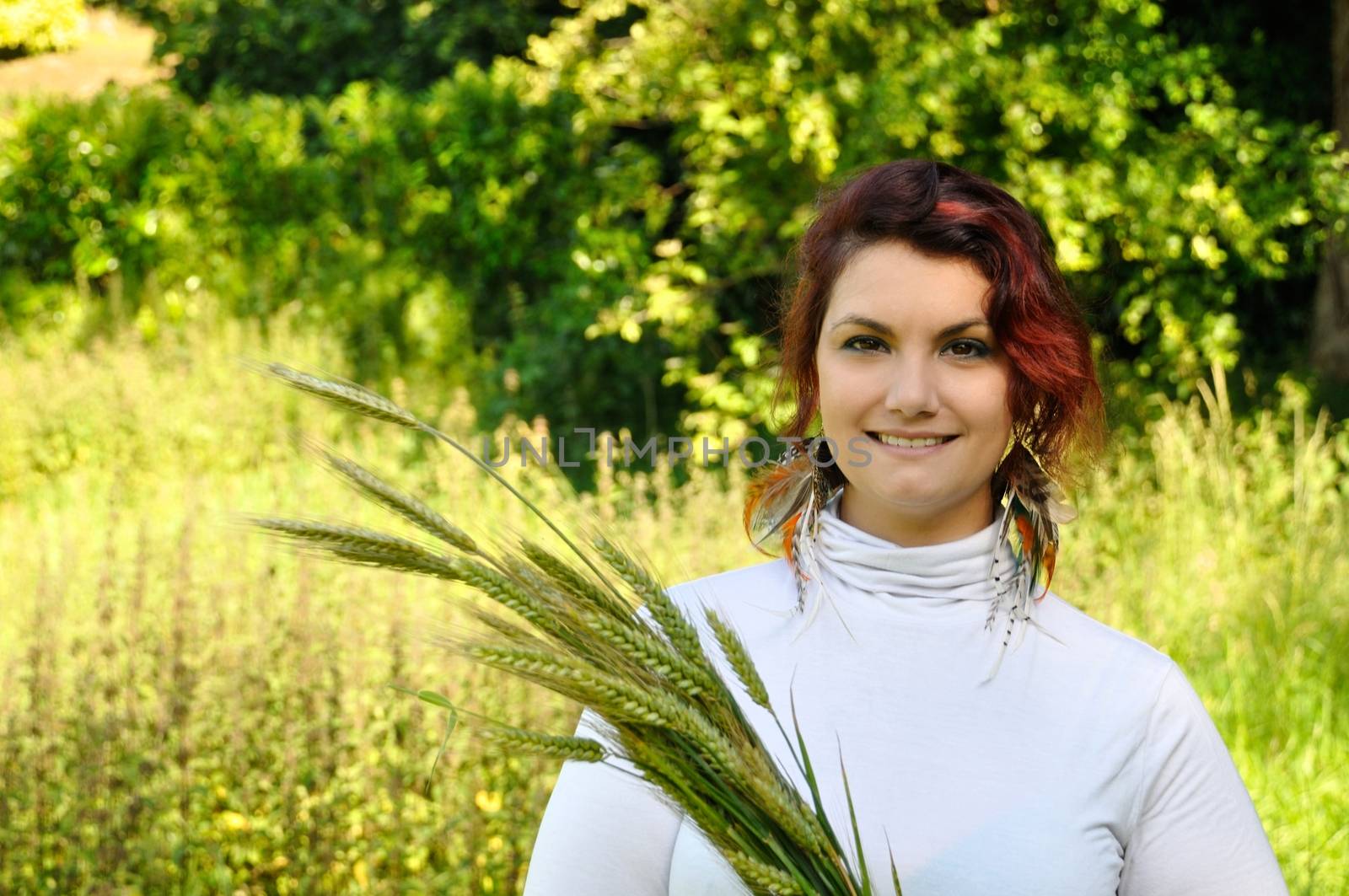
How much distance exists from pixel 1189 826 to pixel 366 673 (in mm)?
2671

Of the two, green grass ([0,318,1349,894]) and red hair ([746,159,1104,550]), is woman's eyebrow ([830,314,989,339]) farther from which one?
green grass ([0,318,1349,894])

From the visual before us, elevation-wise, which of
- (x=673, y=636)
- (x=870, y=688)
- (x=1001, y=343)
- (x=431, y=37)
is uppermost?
(x=431, y=37)

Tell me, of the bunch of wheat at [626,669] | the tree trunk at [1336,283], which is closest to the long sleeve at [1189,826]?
the bunch of wheat at [626,669]

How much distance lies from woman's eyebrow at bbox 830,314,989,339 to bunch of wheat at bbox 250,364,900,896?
546 millimetres

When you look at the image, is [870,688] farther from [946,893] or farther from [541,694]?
[541,694]

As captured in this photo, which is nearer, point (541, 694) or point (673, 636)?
point (673, 636)

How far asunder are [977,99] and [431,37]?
18.2 feet

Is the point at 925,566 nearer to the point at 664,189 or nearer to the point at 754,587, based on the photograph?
the point at 754,587

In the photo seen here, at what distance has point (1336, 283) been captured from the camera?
7.81m

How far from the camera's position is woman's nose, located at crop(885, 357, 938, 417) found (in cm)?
142

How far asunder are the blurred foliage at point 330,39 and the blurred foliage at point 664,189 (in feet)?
0.55

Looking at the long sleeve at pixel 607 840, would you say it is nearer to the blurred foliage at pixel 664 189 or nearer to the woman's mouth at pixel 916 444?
the woman's mouth at pixel 916 444

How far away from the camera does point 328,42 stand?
11375mm

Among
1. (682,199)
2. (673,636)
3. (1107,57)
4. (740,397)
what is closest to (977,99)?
(1107,57)
